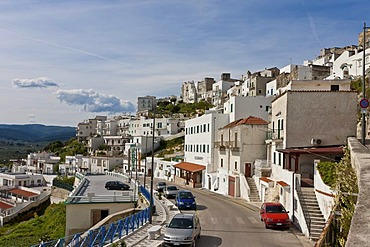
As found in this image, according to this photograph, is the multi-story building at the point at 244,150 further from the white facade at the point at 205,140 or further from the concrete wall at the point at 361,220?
the concrete wall at the point at 361,220

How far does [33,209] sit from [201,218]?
53187 mm

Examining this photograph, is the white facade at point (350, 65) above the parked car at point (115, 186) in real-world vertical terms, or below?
above

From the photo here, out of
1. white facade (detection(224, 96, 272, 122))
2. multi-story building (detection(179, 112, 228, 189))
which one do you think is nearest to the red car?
multi-story building (detection(179, 112, 228, 189))

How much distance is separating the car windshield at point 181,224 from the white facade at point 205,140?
28.6 metres

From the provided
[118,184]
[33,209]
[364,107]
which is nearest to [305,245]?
[364,107]

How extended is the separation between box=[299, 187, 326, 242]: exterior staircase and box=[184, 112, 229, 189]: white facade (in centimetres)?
2364

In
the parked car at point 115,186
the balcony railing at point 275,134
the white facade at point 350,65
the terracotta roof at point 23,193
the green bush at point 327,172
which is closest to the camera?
the green bush at point 327,172

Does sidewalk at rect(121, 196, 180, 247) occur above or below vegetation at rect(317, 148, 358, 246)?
below

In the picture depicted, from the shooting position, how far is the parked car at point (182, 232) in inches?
686

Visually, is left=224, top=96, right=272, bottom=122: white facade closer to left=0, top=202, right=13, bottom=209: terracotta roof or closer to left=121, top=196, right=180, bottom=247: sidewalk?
left=121, top=196, right=180, bottom=247: sidewalk

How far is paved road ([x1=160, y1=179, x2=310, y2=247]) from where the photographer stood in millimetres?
19516

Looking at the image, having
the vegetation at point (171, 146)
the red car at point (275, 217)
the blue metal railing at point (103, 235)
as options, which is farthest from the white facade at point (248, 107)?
the vegetation at point (171, 146)

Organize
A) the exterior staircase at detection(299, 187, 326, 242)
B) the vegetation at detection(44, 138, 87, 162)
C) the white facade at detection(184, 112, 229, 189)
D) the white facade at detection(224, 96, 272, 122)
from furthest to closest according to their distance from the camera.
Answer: the vegetation at detection(44, 138, 87, 162) → the white facade at detection(184, 112, 229, 189) → the white facade at detection(224, 96, 272, 122) → the exterior staircase at detection(299, 187, 326, 242)

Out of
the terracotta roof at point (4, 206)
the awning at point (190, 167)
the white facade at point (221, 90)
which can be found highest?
the white facade at point (221, 90)
